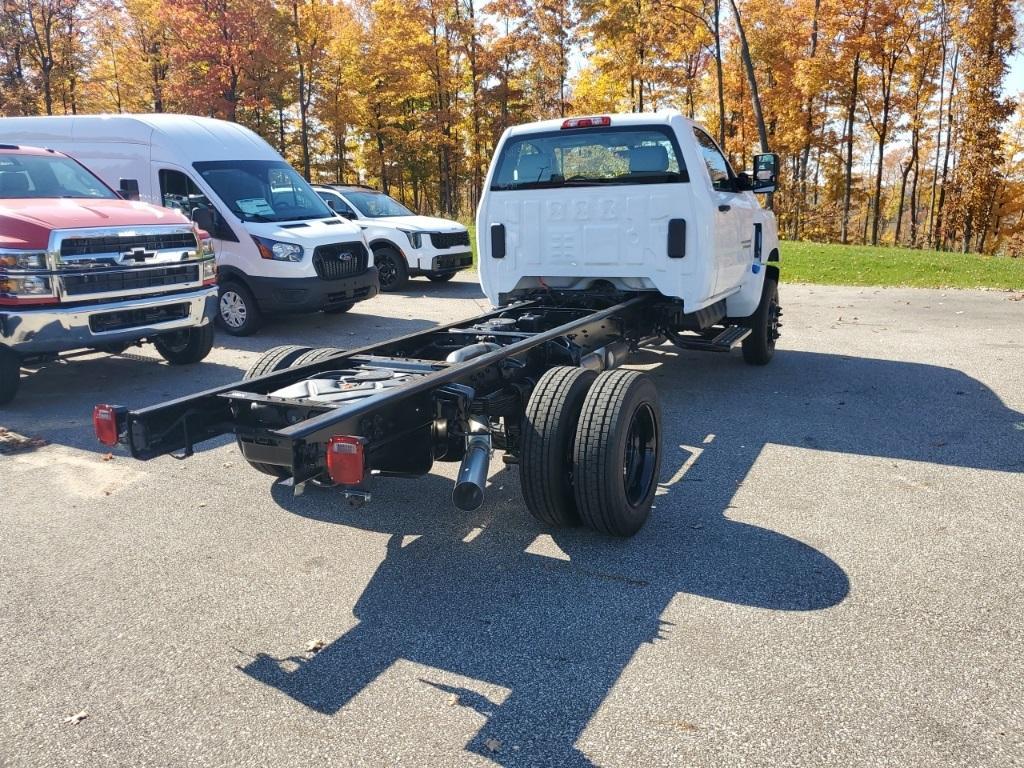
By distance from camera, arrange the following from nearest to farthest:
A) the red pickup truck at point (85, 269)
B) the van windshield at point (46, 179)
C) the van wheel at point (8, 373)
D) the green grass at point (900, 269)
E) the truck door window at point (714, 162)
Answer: the red pickup truck at point (85, 269) → the truck door window at point (714, 162) → the van wheel at point (8, 373) → the van windshield at point (46, 179) → the green grass at point (900, 269)

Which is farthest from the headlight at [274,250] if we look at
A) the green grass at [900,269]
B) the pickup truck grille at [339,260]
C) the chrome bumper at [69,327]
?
the green grass at [900,269]

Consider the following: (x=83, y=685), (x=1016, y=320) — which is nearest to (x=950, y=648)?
(x=83, y=685)

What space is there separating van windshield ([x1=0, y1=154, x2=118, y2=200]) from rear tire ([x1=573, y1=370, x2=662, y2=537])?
613 centimetres

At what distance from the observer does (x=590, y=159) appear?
6461mm

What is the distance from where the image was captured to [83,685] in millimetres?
2924

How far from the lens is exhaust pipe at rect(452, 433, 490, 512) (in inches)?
136

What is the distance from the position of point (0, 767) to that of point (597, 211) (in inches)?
204

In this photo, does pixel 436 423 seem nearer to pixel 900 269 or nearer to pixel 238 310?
pixel 238 310

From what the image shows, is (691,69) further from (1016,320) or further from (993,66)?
(1016,320)

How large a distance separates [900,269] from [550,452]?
50.1 feet

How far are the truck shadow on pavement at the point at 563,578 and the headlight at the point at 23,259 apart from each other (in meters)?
3.29

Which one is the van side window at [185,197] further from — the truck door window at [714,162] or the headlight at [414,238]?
the truck door window at [714,162]

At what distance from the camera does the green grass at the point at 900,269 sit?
14695mm

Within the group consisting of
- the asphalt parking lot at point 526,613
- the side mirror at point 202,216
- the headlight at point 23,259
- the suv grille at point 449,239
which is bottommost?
the asphalt parking lot at point 526,613
